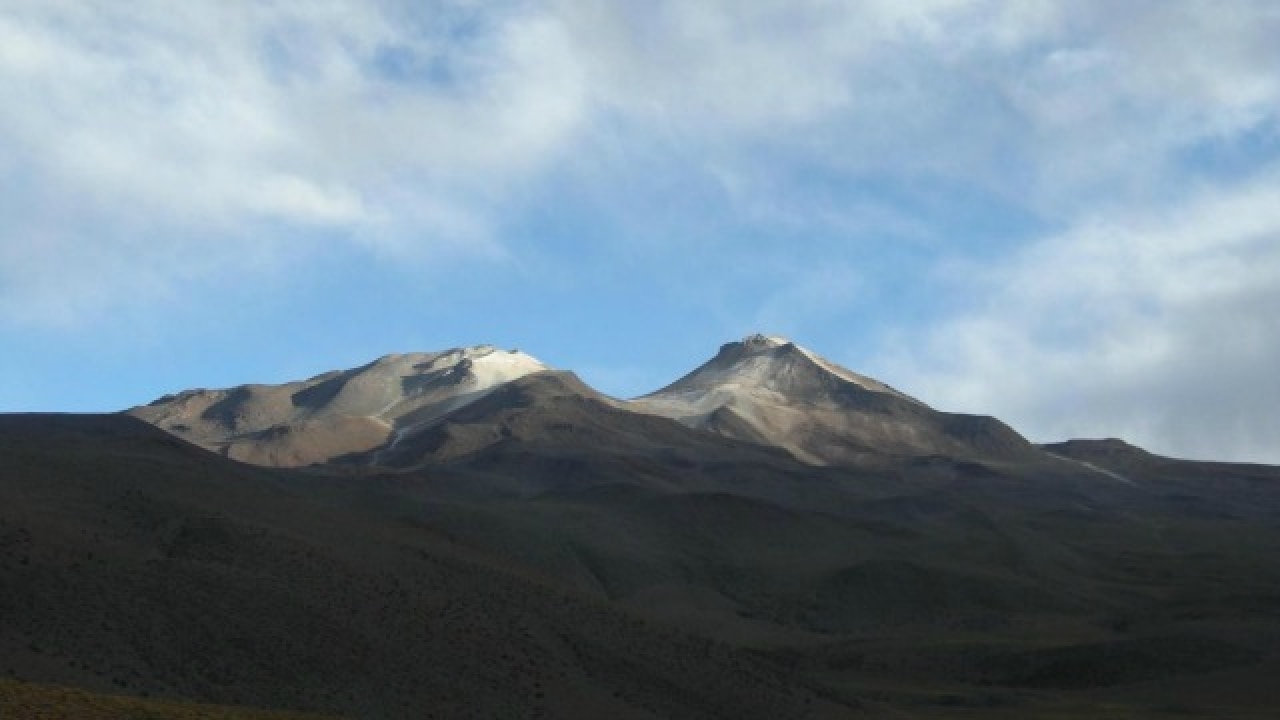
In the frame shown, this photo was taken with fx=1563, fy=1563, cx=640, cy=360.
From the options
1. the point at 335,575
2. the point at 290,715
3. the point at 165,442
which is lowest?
the point at 290,715

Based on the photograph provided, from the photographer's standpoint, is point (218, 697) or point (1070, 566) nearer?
point (218, 697)

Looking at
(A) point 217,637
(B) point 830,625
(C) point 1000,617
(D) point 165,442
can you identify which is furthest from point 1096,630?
(A) point 217,637

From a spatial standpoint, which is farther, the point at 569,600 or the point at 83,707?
the point at 569,600

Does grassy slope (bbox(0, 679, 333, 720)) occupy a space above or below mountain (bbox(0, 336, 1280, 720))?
below

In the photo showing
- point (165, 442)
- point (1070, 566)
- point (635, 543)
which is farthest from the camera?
point (1070, 566)

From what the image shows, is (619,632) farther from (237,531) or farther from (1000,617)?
(1000,617)

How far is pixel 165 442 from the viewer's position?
9775cm

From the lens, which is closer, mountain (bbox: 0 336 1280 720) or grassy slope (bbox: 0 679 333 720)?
grassy slope (bbox: 0 679 333 720)

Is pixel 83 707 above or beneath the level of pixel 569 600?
beneath

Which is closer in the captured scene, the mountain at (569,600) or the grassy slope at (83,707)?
the grassy slope at (83,707)

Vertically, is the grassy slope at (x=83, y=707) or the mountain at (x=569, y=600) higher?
the mountain at (x=569, y=600)

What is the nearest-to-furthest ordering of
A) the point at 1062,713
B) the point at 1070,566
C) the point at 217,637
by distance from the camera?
1. the point at 217,637
2. the point at 1062,713
3. the point at 1070,566

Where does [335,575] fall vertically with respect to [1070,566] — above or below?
below

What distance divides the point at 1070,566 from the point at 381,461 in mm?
88178
